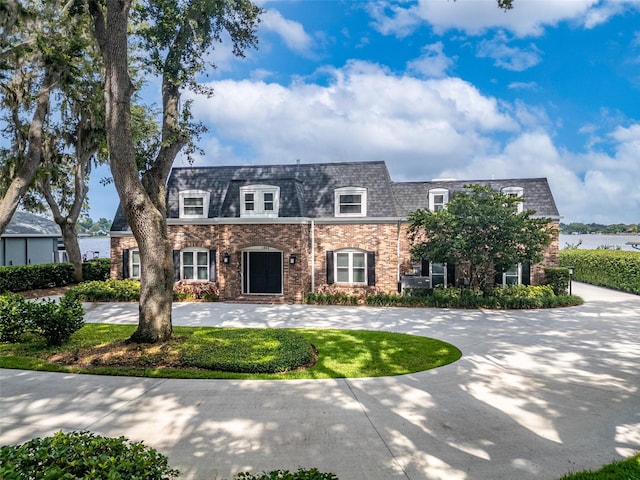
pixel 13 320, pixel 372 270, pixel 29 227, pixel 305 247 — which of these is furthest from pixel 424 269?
pixel 29 227

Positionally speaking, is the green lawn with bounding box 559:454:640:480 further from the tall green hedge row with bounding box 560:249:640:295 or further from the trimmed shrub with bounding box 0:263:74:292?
the trimmed shrub with bounding box 0:263:74:292

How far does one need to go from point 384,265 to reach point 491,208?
4994 millimetres

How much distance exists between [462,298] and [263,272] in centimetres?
872

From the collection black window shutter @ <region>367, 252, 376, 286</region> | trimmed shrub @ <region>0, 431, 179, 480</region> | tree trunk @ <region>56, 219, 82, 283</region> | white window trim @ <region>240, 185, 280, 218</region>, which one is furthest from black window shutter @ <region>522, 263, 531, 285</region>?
tree trunk @ <region>56, 219, 82, 283</region>

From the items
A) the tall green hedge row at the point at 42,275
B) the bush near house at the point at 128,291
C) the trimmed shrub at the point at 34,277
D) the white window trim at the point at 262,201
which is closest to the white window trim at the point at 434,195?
the white window trim at the point at 262,201

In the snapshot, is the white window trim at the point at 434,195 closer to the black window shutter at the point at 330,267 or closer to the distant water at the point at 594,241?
the black window shutter at the point at 330,267

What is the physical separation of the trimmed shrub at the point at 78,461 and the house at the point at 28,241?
26.4 meters

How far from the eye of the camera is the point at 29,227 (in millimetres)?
25828

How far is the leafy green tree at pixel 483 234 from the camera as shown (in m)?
14.2

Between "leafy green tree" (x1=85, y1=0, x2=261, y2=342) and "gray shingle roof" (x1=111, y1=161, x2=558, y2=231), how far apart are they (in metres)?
6.66

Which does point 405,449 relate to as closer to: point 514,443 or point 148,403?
point 514,443

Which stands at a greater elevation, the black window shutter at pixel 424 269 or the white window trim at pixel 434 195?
the white window trim at pixel 434 195

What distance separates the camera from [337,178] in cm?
1838

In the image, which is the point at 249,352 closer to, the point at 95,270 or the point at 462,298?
the point at 462,298
